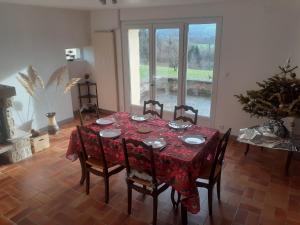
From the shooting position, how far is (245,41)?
4.00 metres

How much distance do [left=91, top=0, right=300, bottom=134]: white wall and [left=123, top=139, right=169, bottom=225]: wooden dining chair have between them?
2482mm

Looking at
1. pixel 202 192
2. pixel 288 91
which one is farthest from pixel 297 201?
pixel 288 91

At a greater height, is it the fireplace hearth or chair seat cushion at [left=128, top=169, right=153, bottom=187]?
the fireplace hearth

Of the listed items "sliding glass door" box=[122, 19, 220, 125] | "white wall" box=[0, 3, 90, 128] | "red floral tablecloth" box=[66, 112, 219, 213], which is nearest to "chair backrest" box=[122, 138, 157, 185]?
"red floral tablecloth" box=[66, 112, 219, 213]

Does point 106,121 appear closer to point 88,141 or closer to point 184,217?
point 88,141

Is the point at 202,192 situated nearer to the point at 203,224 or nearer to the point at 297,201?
the point at 203,224

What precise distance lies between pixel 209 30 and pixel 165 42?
90cm

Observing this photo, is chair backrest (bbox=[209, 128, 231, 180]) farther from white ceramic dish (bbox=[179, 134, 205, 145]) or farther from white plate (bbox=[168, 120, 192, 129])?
white plate (bbox=[168, 120, 192, 129])

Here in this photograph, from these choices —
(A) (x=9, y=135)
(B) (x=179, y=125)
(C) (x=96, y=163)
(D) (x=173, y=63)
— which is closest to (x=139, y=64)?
(D) (x=173, y=63)

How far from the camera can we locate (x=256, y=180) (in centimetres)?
325

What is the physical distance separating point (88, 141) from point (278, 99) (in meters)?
2.64

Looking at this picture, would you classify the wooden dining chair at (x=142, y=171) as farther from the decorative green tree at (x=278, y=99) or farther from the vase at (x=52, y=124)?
the vase at (x=52, y=124)

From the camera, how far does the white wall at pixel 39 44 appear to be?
4.07 metres

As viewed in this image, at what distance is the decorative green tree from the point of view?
3221 mm
